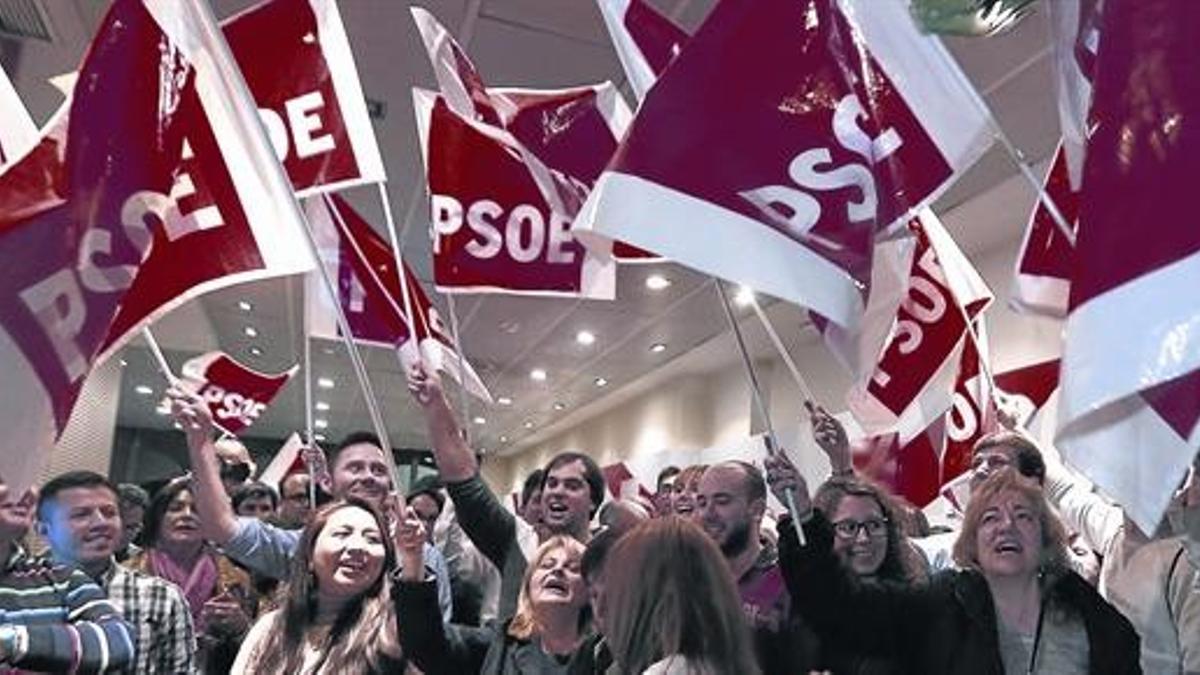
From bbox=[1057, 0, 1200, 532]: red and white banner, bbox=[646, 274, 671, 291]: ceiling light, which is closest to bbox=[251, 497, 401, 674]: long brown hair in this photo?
bbox=[1057, 0, 1200, 532]: red and white banner

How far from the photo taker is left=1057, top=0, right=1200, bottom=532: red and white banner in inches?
57.9

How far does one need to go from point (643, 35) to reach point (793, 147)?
116 cm

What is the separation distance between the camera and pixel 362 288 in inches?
195

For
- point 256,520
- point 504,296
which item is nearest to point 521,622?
point 256,520

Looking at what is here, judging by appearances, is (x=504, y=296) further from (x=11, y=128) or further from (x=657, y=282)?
(x=11, y=128)

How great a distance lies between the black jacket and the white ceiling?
2.64m

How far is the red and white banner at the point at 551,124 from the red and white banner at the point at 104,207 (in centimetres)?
132

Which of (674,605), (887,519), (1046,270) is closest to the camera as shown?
(674,605)

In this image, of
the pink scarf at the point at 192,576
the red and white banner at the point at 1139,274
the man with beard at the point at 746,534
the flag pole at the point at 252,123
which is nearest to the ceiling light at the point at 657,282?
the pink scarf at the point at 192,576

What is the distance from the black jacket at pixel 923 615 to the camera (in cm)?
259

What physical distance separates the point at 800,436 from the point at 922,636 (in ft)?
26.8

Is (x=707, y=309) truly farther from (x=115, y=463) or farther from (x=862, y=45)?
(x=115, y=463)

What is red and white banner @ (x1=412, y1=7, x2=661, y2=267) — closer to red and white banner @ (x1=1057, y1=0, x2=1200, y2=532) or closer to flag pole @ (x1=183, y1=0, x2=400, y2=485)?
flag pole @ (x1=183, y1=0, x2=400, y2=485)

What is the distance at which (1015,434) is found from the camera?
372 centimetres
